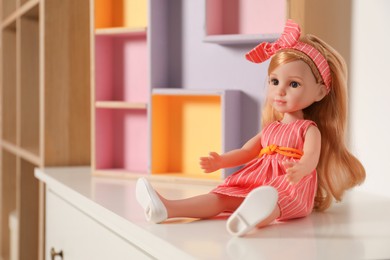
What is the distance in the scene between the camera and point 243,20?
1364mm

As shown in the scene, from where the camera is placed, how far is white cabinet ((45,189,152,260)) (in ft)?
3.30

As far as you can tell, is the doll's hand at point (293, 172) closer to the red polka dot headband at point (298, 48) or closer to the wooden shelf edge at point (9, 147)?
the red polka dot headband at point (298, 48)

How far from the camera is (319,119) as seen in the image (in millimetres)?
1009

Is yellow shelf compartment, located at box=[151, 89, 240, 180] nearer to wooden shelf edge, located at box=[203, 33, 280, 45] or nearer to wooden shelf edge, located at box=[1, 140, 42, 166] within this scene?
wooden shelf edge, located at box=[203, 33, 280, 45]

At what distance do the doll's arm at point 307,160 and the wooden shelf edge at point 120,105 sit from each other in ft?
2.00

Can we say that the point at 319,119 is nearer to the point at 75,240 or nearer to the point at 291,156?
the point at 291,156

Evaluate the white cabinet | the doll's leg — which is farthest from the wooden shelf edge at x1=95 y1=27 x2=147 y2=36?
the doll's leg

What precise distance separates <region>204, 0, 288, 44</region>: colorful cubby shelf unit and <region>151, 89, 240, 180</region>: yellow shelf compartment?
13 cm

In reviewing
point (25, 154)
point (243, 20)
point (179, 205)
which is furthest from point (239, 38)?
point (25, 154)

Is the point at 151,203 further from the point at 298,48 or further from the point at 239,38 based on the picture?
the point at 239,38

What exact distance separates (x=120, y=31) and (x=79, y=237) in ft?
1.73

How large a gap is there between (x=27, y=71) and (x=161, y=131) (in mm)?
1150

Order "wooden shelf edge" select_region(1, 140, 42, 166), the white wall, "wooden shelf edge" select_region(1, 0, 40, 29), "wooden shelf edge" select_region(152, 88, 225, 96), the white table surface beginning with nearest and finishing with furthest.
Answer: the white table surface → the white wall → "wooden shelf edge" select_region(152, 88, 225, 96) → "wooden shelf edge" select_region(1, 140, 42, 166) → "wooden shelf edge" select_region(1, 0, 40, 29)

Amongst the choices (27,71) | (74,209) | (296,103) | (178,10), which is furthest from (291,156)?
(27,71)
